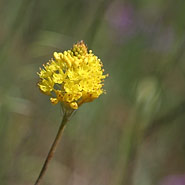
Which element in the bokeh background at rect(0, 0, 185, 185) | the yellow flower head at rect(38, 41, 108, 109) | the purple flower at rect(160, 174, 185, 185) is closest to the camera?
the yellow flower head at rect(38, 41, 108, 109)

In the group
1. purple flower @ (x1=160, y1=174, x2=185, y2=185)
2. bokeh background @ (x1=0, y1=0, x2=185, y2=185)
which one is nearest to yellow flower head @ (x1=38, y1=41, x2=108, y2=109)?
bokeh background @ (x1=0, y1=0, x2=185, y2=185)

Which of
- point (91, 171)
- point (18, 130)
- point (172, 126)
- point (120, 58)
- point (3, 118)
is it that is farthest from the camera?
point (120, 58)

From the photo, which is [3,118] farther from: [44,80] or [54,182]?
[44,80]

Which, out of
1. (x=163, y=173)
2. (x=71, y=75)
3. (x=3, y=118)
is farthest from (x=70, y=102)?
(x=163, y=173)

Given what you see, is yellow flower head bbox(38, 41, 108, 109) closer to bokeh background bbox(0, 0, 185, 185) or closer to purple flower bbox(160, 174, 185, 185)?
bokeh background bbox(0, 0, 185, 185)

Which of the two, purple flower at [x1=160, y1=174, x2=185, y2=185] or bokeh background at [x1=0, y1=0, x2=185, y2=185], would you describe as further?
purple flower at [x1=160, y1=174, x2=185, y2=185]

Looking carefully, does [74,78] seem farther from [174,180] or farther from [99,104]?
[174,180]
